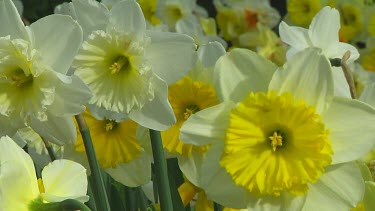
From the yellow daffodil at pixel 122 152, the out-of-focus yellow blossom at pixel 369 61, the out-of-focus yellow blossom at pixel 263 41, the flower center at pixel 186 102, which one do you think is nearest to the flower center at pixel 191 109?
the flower center at pixel 186 102

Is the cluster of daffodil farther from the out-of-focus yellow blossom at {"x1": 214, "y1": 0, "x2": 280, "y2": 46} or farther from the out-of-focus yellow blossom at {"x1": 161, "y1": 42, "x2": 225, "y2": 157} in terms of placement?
the out-of-focus yellow blossom at {"x1": 214, "y1": 0, "x2": 280, "y2": 46}

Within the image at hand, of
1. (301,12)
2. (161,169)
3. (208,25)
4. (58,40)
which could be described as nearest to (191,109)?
(161,169)

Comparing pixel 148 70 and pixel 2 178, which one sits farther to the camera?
pixel 148 70

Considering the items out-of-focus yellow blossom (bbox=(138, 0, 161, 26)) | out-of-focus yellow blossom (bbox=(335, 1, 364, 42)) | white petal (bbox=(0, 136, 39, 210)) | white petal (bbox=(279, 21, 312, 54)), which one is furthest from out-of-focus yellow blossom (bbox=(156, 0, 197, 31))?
white petal (bbox=(0, 136, 39, 210))

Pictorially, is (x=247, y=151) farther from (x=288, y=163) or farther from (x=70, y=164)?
(x=70, y=164)

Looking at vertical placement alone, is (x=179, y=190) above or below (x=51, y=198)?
below

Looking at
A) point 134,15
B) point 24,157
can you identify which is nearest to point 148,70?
point 134,15

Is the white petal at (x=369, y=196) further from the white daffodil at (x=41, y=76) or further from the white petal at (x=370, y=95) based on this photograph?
the white daffodil at (x=41, y=76)
